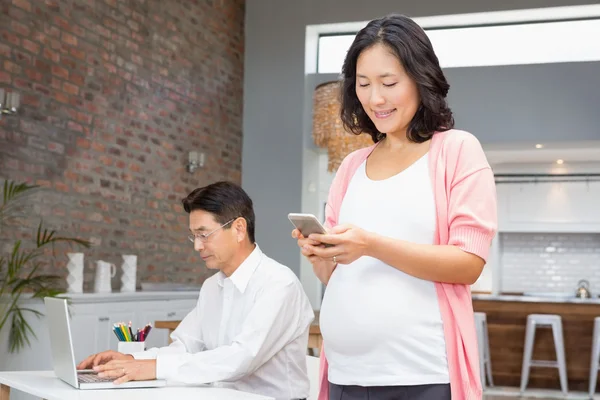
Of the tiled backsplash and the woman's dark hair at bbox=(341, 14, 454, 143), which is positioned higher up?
the woman's dark hair at bbox=(341, 14, 454, 143)

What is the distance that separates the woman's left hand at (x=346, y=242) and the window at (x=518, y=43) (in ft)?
23.1

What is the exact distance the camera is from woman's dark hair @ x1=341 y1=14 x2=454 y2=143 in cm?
137

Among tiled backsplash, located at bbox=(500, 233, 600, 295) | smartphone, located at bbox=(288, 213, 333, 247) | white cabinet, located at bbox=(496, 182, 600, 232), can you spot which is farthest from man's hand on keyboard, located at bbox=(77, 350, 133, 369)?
tiled backsplash, located at bbox=(500, 233, 600, 295)

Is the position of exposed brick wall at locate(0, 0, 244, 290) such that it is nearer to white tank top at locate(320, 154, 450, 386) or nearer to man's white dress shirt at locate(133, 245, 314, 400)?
man's white dress shirt at locate(133, 245, 314, 400)

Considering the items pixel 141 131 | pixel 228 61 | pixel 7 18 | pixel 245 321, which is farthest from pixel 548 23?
pixel 245 321

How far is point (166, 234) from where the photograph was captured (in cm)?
710

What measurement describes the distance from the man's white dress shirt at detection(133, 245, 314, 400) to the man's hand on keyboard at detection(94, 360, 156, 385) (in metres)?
0.06

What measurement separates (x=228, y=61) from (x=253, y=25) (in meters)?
0.64

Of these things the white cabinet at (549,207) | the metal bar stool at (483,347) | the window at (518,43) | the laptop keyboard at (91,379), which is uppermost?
the window at (518,43)

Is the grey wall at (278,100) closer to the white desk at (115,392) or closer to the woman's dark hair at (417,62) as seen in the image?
the white desk at (115,392)

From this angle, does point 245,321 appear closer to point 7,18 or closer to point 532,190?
point 7,18

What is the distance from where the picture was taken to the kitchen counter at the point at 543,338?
25.3 feet

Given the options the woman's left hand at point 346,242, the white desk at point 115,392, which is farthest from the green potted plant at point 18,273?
the woman's left hand at point 346,242

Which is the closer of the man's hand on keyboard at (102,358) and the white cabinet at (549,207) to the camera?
the man's hand on keyboard at (102,358)
